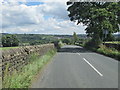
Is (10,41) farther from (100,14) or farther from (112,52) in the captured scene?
(100,14)

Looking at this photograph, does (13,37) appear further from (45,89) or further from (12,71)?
(45,89)

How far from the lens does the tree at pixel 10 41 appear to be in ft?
46.6

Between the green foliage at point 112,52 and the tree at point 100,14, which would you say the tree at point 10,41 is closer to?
the green foliage at point 112,52

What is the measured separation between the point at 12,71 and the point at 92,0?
111 ft

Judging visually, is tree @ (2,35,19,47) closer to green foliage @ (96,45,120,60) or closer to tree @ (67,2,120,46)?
green foliage @ (96,45,120,60)

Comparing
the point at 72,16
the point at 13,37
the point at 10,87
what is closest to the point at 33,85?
the point at 10,87

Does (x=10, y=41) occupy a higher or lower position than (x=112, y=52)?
higher

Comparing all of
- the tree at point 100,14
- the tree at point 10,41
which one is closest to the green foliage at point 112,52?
the tree at point 100,14

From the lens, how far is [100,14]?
3712cm

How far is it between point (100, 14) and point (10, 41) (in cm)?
2452

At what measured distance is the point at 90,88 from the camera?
8.57 m

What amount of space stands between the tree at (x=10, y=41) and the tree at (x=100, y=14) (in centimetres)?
2361

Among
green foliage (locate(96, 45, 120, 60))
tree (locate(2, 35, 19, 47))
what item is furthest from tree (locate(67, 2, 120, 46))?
tree (locate(2, 35, 19, 47))

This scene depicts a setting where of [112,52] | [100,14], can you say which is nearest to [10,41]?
[112,52]
